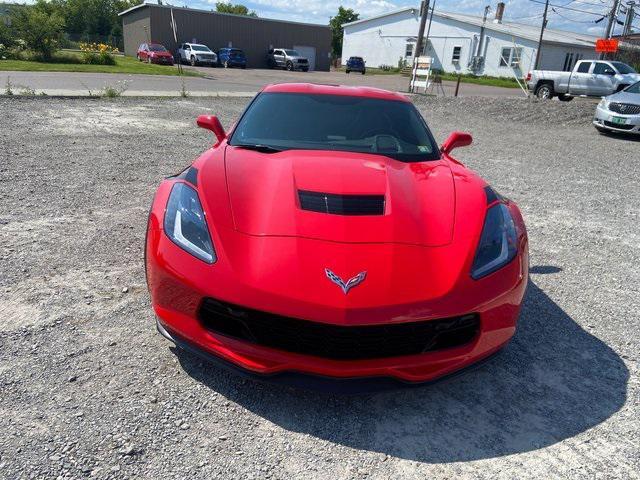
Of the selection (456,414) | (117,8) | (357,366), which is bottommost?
(456,414)

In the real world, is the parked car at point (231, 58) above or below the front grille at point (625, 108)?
above

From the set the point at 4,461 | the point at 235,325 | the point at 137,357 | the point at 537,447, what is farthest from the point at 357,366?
the point at 4,461

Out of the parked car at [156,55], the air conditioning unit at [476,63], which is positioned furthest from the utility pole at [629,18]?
the parked car at [156,55]

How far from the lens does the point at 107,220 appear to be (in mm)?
4512

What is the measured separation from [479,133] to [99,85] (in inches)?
515

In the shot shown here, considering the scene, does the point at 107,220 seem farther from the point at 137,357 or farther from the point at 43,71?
the point at 43,71

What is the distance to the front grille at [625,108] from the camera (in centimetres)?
1219

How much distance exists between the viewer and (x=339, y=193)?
8.67 ft

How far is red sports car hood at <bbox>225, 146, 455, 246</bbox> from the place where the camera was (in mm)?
2359

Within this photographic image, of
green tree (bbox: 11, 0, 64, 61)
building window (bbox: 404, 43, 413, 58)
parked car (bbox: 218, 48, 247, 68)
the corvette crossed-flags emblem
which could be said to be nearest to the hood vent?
the corvette crossed-flags emblem

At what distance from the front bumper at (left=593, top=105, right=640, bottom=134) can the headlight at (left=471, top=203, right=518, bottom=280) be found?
11936 mm

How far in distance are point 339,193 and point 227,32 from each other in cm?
4633

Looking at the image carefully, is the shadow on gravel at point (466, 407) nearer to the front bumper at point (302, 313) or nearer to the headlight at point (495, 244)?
the front bumper at point (302, 313)

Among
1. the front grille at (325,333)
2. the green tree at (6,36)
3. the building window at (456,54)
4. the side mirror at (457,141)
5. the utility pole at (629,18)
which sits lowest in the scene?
the front grille at (325,333)
